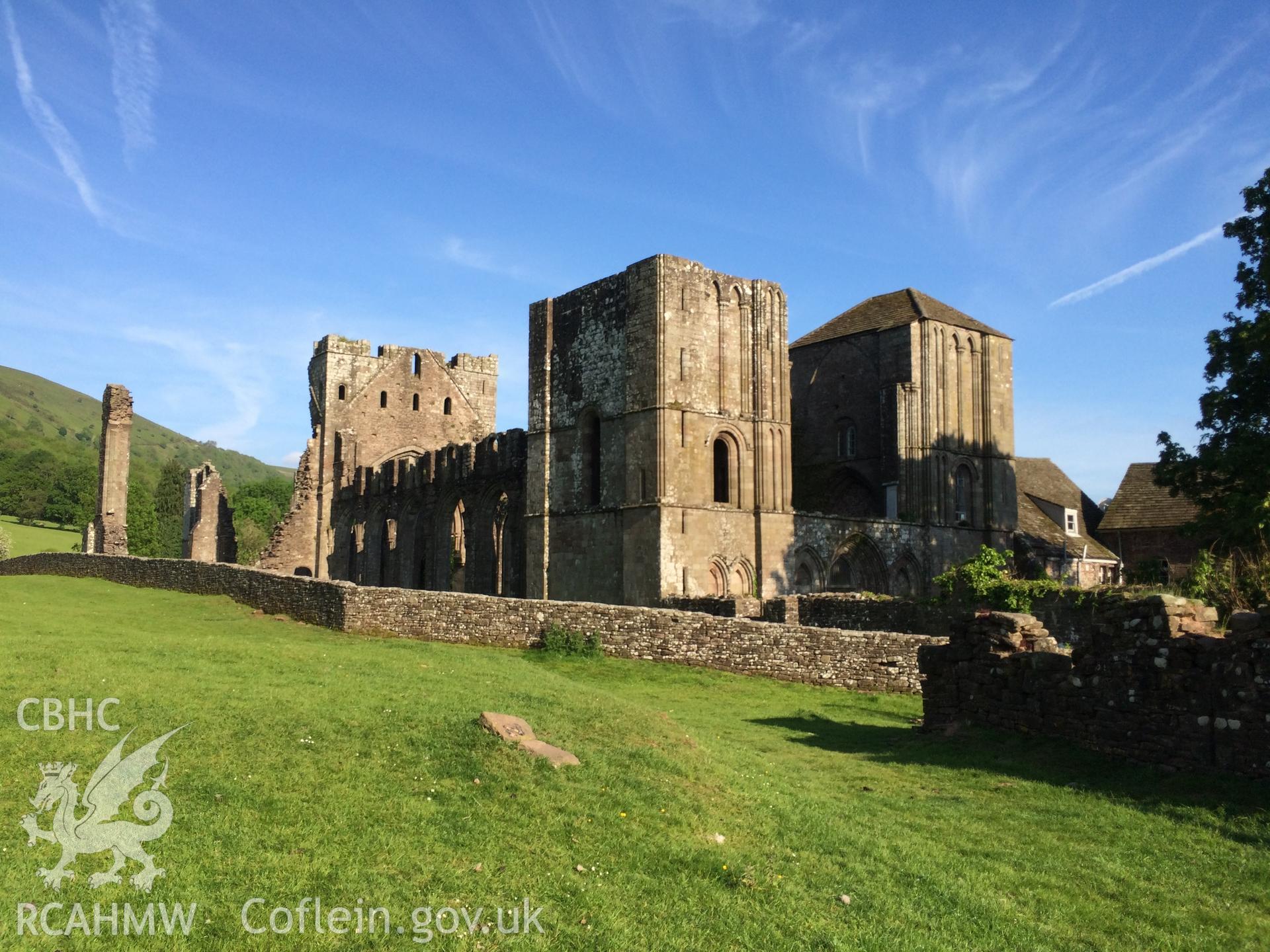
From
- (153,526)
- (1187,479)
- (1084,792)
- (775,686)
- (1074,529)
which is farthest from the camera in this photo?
(153,526)

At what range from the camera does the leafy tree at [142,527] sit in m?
76.5

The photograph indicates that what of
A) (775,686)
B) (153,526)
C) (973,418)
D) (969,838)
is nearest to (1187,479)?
(775,686)

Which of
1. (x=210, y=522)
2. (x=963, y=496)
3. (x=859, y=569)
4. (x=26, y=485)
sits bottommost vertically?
(x=859, y=569)

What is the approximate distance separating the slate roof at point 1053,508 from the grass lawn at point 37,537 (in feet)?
212

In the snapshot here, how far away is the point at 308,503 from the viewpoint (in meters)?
52.5

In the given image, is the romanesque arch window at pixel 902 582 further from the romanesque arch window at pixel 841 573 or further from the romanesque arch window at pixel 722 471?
the romanesque arch window at pixel 722 471

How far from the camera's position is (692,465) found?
3197cm

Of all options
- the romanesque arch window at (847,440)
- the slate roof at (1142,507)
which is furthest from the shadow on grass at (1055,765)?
the slate roof at (1142,507)

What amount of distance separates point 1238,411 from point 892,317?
18.3 meters

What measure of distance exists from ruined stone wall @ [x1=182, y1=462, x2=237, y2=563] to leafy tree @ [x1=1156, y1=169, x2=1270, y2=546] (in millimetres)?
43265

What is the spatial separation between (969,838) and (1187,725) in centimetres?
336

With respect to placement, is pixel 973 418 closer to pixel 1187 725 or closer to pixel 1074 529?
pixel 1074 529

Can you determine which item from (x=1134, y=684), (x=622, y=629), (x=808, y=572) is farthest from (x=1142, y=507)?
(x=1134, y=684)

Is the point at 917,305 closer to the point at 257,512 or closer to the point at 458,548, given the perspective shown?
the point at 458,548
